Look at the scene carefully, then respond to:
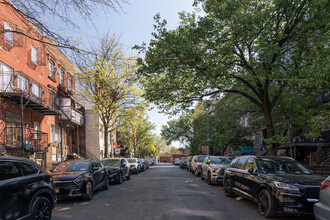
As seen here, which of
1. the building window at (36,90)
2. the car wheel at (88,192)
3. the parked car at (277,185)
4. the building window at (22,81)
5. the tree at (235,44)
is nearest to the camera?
the parked car at (277,185)

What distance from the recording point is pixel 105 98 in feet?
69.5

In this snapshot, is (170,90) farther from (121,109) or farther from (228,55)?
(121,109)

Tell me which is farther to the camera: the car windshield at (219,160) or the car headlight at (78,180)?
the car windshield at (219,160)

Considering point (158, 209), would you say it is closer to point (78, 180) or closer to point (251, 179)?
point (251, 179)

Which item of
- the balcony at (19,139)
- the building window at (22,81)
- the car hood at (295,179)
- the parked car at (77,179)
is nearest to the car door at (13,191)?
the parked car at (77,179)

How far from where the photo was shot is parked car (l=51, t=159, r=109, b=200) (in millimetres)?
8828

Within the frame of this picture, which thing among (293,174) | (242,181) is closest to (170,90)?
(242,181)

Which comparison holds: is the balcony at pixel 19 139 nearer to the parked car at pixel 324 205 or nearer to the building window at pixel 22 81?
the building window at pixel 22 81

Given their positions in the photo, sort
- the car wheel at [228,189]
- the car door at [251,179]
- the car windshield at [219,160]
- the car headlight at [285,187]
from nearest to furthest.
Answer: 1. the car headlight at [285,187]
2. the car door at [251,179]
3. the car wheel at [228,189]
4. the car windshield at [219,160]

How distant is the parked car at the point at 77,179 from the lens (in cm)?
883

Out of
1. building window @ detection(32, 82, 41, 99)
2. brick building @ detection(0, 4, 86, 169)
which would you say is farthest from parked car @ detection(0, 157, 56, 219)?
building window @ detection(32, 82, 41, 99)

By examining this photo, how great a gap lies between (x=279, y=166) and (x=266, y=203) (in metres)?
1.55

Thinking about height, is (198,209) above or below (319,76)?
below

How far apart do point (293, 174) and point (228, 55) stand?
20.9ft
